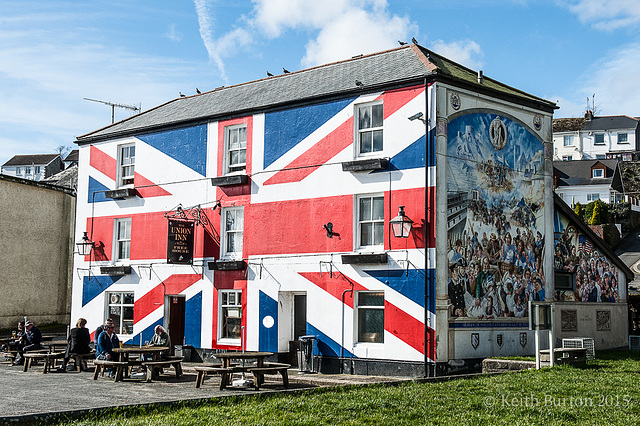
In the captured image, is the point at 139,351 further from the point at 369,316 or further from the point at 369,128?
the point at 369,128

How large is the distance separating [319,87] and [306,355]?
7.92 metres

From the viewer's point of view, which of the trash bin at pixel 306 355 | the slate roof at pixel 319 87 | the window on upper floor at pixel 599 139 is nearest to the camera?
the trash bin at pixel 306 355

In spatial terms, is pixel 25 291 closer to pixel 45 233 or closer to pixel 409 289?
pixel 45 233

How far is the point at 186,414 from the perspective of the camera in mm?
11133

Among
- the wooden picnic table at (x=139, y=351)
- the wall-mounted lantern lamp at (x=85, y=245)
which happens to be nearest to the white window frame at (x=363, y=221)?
the wooden picnic table at (x=139, y=351)

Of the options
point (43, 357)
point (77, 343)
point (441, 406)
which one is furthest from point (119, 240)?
point (441, 406)

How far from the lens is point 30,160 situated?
106 meters

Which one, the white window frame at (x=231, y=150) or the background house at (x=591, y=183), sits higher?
the background house at (x=591, y=183)

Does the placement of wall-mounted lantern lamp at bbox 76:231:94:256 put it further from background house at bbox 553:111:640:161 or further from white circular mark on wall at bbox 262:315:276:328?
background house at bbox 553:111:640:161

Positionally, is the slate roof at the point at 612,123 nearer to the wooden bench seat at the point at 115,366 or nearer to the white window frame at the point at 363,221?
the white window frame at the point at 363,221

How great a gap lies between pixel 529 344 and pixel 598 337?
4.75m

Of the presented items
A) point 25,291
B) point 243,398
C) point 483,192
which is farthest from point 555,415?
point 25,291

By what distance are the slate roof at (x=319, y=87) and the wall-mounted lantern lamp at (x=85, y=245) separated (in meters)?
3.73

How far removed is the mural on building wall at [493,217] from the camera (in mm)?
19156
